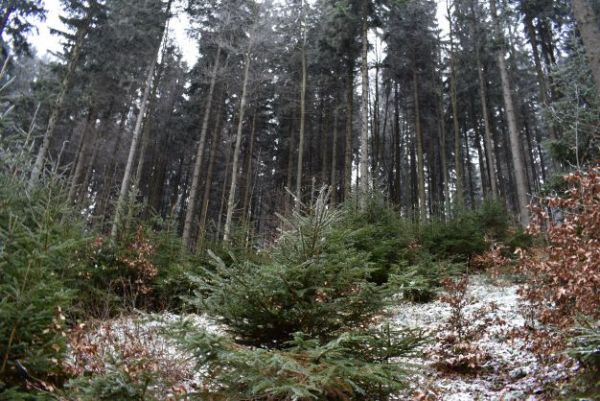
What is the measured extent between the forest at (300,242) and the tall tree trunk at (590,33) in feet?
0.15

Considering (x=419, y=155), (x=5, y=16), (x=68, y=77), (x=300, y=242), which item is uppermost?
(x=5, y=16)

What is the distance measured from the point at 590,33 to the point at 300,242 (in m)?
8.46

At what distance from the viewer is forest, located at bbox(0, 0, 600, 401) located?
3.51 meters

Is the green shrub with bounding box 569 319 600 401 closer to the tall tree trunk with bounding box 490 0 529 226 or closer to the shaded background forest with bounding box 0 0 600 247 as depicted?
the shaded background forest with bounding box 0 0 600 247

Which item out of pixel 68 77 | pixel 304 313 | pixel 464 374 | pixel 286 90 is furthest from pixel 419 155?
pixel 304 313

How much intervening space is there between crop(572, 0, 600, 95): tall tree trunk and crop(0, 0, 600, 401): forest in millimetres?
45

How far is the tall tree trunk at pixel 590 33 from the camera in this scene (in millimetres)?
8023

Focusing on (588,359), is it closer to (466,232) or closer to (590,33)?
(590,33)

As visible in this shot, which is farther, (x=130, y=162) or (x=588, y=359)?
(x=130, y=162)

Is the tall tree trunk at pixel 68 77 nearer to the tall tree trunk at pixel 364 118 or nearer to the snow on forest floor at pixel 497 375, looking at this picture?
the tall tree trunk at pixel 364 118

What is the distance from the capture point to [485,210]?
480 inches

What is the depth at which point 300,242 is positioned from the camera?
405cm

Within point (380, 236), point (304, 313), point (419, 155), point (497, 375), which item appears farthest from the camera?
point (419, 155)

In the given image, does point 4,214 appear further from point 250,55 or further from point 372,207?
point 250,55
